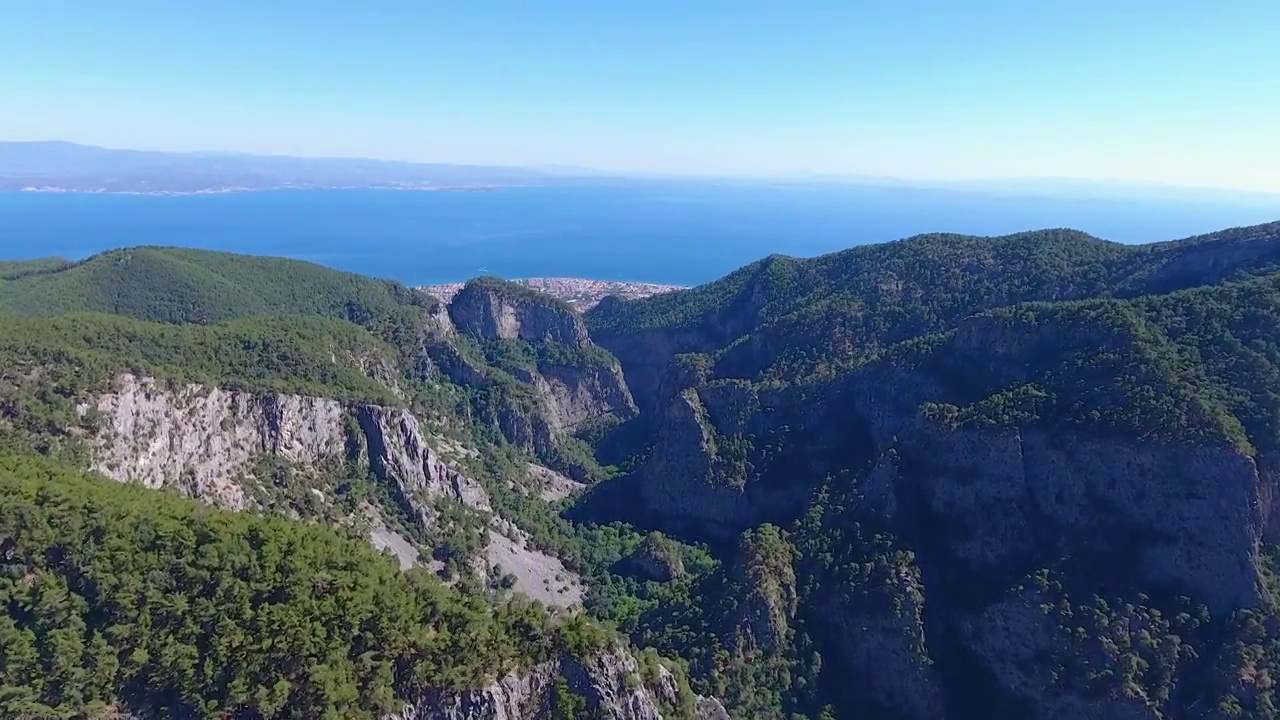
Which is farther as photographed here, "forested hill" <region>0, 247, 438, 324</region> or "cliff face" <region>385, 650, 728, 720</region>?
"forested hill" <region>0, 247, 438, 324</region>

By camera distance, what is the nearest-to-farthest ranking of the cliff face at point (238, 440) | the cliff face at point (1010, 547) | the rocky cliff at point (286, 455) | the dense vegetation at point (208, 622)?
the dense vegetation at point (208, 622) < the cliff face at point (1010, 547) < the cliff face at point (238, 440) < the rocky cliff at point (286, 455)

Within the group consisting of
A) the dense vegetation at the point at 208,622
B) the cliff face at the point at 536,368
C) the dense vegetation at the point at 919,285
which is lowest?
the cliff face at the point at 536,368

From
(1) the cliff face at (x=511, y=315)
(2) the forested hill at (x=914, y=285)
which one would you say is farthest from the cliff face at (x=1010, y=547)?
(1) the cliff face at (x=511, y=315)

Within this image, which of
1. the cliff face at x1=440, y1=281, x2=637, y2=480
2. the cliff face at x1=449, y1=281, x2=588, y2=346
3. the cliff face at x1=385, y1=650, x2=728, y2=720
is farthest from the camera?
the cliff face at x1=449, y1=281, x2=588, y2=346

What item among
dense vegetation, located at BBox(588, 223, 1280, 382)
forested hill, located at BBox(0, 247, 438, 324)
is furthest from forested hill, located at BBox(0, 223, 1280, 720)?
forested hill, located at BBox(0, 247, 438, 324)

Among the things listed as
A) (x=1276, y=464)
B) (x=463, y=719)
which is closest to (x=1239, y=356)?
(x=1276, y=464)

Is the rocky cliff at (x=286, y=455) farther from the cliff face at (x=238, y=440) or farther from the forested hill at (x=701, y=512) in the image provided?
the forested hill at (x=701, y=512)

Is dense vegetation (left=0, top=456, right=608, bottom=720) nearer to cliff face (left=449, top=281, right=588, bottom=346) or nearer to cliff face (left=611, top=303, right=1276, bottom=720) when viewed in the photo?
cliff face (left=611, top=303, right=1276, bottom=720)

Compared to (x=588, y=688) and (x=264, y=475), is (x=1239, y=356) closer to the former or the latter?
(x=588, y=688)

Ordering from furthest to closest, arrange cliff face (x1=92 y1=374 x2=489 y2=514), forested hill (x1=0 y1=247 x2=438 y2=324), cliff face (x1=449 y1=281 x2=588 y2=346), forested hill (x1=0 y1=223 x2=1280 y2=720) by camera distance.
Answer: cliff face (x1=449 y1=281 x2=588 y2=346) → forested hill (x1=0 y1=247 x2=438 y2=324) → cliff face (x1=92 y1=374 x2=489 y2=514) → forested hill (x1=0 y1=223 x2=1280 y2=720)
